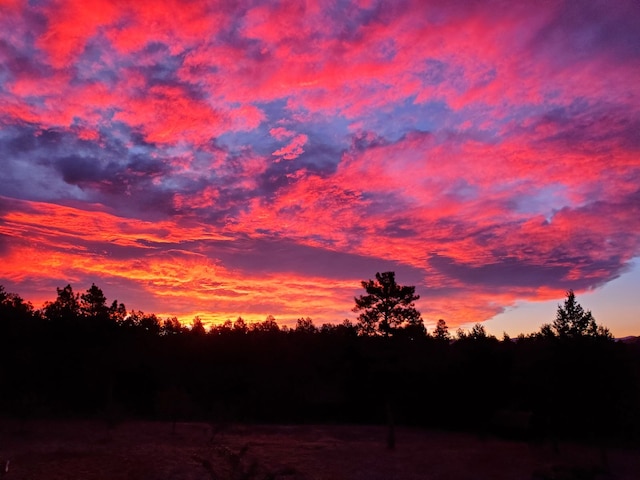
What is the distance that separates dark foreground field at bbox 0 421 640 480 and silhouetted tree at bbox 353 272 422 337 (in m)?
7.96

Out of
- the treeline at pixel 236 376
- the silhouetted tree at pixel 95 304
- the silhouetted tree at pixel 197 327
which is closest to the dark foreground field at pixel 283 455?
the treeline at pixel 236 376

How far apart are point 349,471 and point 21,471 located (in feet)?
49.5

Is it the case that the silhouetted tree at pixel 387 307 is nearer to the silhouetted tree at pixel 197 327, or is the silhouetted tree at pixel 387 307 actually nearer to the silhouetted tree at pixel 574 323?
the silhouetted tree at pixel 574 323

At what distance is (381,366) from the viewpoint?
3109cm

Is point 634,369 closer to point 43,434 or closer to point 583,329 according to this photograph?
point 583,329

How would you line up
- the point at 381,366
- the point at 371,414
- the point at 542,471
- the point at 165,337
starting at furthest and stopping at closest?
the point at 165,337
the point at 371,414
the point at 381,366
the point at 542,471

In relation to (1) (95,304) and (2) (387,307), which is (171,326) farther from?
(2) (387,307)

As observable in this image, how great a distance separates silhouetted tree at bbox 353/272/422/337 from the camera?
3159 centimetres

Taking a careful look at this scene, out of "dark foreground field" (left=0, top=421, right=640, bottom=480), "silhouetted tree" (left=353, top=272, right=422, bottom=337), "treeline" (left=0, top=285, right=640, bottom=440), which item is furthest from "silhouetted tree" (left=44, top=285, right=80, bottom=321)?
"silhouetted tree" (left=353, top=272, right=422, bottom=337)

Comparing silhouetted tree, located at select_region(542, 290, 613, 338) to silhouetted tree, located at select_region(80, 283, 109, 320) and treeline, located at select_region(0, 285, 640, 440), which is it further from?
silhouetted tree, located at select_region(80, 283, 109, 320)

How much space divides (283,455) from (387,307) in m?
11.0

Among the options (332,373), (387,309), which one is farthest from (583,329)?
(332,373)

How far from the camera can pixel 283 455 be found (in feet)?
93.0

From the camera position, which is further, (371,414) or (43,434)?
(371,414)
